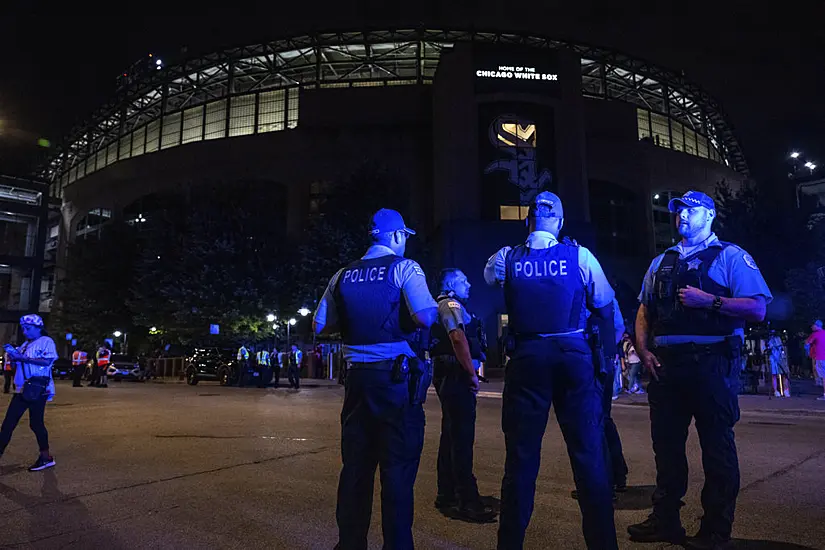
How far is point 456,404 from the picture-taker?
4.63 meters

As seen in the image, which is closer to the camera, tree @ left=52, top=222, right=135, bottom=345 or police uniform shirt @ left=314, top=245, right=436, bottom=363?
police uniform shirt @ left=314, top=245, right=436, bottom=363

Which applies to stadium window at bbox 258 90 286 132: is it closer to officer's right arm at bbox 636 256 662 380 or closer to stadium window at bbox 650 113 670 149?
stadium window at bbox 650 113 670 149

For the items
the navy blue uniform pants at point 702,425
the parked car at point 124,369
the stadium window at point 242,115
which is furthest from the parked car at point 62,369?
the navy blue uniform pants at point 702,425

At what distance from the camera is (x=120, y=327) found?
40.3 meters

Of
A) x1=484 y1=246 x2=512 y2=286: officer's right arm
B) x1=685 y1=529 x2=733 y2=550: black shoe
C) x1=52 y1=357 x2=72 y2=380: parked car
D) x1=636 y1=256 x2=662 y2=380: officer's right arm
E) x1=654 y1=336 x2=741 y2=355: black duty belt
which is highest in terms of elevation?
x1=484 y1=246 x2=512 y2=286: officer's right arm

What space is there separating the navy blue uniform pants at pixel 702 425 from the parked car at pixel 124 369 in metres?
31.9

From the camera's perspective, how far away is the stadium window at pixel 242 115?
50.6 meters

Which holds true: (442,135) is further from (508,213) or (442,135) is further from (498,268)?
(498,268)

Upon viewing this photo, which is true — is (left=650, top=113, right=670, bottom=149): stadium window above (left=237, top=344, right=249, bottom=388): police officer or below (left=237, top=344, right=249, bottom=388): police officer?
above

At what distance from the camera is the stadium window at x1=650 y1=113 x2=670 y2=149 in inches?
2104

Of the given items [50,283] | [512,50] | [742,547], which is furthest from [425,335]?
[50,283]

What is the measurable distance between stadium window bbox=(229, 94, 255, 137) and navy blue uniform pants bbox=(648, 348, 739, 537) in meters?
50.9

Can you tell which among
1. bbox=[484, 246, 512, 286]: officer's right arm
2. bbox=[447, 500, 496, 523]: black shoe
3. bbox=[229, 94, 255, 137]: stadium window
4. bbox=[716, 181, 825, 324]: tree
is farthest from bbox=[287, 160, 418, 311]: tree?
bbox=[484, 246, 512, 286]: officer's right arm

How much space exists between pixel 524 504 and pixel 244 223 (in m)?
31.4
